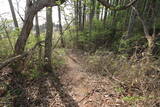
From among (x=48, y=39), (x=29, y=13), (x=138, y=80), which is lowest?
(x=138, y=80)

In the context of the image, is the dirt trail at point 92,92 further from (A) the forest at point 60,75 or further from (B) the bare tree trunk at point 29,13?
(B) the bare tree trunk at point 29,13

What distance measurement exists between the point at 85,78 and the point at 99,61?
1032 mm

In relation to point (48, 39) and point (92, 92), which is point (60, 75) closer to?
point (48, 39)

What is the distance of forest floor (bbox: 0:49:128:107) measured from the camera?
9.34ft

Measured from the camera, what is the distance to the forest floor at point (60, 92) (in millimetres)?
2848

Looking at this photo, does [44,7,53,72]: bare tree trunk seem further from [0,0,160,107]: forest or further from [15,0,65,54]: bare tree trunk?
[15,0,65,54]: bare tree trunk

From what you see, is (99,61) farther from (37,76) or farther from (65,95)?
(37,76)

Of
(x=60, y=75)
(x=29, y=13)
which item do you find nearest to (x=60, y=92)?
(x=60, y=75)

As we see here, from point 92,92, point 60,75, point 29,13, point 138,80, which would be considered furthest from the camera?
point 60,75

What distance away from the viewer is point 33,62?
14.4 ft

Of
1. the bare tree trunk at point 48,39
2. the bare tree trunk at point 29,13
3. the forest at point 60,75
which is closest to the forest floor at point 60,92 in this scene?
the forest at point 60,75

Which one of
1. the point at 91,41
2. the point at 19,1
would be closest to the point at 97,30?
the point at 91,41

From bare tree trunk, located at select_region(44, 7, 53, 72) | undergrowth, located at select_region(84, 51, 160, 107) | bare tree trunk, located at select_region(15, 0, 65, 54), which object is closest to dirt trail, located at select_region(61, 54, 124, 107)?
undergrowth, located at select_region(84, 51, 160, 107)

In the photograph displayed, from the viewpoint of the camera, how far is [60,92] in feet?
11.6
